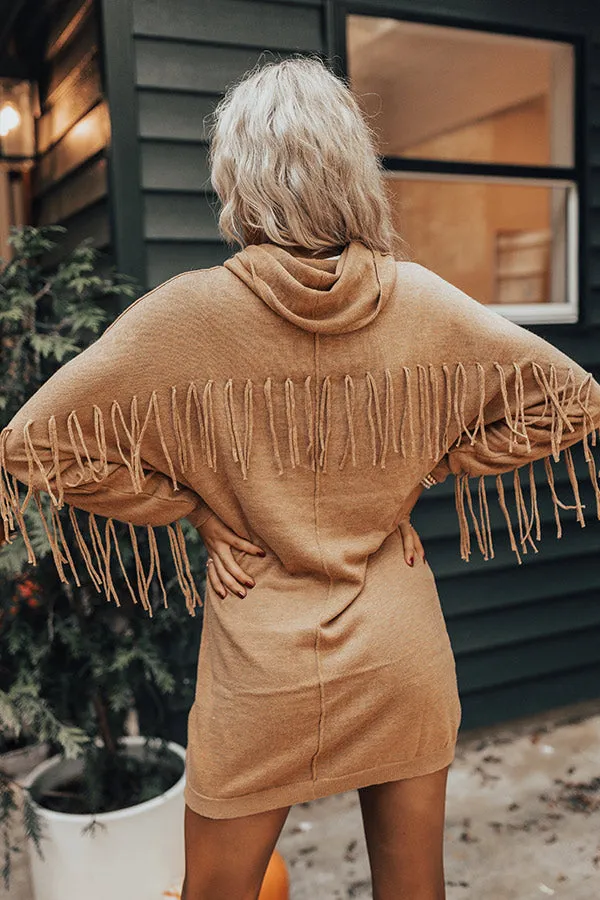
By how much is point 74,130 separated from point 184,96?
1.51 ft

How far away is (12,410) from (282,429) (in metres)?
1.10

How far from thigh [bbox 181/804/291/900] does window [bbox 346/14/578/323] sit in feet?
7.00

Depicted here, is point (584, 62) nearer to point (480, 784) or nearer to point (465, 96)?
point (465, 96)

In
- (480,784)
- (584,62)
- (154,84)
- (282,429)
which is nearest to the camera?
(282,429)

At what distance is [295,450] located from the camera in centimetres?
121

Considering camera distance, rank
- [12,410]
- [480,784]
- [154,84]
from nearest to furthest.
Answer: [12,410] < [154,84] < [480,784]

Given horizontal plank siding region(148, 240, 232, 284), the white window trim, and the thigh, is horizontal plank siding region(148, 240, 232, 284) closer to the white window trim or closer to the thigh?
the white window trim

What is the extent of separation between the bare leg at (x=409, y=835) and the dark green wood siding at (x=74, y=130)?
1.73 meters

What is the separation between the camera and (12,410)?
6.86 feet

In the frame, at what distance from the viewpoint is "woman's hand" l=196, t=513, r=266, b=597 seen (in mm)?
1271

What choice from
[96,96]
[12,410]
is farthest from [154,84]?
[12,410]

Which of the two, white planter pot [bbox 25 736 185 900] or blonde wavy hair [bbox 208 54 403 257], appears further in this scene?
white planter pot [bbox 25 736 185 900]

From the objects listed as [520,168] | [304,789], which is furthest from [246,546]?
[520,168]

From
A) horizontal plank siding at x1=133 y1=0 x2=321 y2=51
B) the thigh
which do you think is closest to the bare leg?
the thigh
